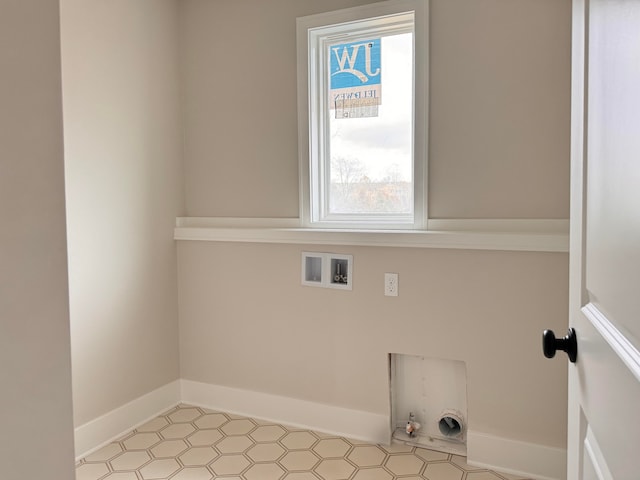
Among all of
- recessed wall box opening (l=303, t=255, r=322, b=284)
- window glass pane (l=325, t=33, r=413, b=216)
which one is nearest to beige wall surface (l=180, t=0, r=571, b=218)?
window glass pane (l=325, t=33, r=413, b=216)

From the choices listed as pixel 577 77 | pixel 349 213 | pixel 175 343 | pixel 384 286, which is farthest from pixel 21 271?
pixel 175 343

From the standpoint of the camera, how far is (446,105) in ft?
7.48

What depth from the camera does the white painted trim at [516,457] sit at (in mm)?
2113

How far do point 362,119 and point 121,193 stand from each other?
1317mm

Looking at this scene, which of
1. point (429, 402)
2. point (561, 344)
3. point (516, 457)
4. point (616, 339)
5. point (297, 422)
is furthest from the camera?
point (297, 422)

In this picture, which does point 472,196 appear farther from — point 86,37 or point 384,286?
point 86,37

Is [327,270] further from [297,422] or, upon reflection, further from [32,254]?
[32,254]

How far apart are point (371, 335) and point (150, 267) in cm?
130

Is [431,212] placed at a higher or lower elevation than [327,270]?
higher

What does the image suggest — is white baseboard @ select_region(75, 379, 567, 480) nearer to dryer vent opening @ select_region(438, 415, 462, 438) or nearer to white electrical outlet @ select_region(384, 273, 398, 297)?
dryer vent opening @ select_region(438, 415, 462, 438)

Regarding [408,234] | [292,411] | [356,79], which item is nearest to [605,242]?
[408,234]

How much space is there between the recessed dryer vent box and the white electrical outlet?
18 cm

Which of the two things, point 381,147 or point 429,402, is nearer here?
point 429,402

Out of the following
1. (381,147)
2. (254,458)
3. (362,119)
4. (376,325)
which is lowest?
(254,458)
